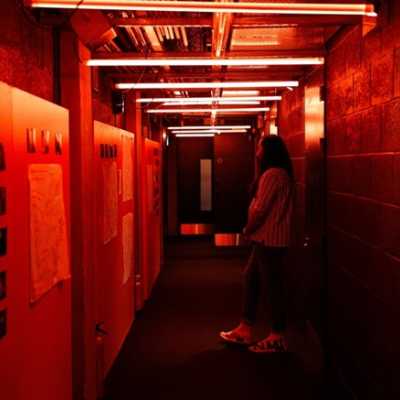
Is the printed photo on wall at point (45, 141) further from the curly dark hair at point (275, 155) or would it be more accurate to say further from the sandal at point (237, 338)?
the sandal at point (237, 338)

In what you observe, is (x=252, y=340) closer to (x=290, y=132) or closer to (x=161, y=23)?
(x=290, y=132)

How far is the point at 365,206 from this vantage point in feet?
9.06

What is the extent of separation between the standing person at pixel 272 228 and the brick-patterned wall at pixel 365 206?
55 cm

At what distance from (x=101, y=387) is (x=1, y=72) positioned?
2063 mm

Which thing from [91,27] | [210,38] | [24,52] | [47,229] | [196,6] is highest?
[210,38]

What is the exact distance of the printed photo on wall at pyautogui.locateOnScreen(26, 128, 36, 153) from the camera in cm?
191

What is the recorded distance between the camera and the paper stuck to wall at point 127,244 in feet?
13.4

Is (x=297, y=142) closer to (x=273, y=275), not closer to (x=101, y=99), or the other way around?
(x=273, y=275)

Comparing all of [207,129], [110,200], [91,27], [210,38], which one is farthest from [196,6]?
[207,129]

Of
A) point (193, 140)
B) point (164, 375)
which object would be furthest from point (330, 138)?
point (193, 140)

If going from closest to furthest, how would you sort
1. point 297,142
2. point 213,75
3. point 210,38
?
point 210,38 < point 213,75 < point 297,142

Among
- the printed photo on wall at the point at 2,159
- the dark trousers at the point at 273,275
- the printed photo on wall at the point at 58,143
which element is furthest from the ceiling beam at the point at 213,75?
the printed photo on wall at the point at 2,159

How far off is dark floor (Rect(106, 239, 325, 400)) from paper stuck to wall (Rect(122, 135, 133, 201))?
1155 mm

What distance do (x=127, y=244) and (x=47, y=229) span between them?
2.13 meters
